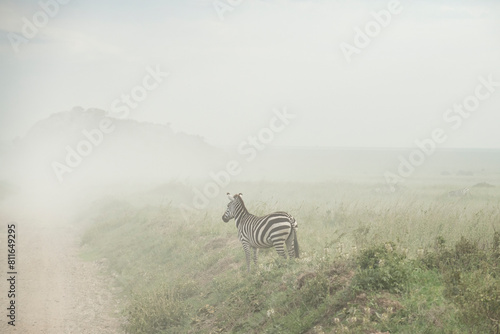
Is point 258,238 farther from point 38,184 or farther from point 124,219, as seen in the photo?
point 38,184

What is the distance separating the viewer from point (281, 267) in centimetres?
1053

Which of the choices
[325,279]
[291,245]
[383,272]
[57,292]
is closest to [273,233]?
[291,245]

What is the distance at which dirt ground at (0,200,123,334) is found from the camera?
11.5m

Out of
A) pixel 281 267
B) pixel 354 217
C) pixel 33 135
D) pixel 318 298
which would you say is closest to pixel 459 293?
pixel 318 298

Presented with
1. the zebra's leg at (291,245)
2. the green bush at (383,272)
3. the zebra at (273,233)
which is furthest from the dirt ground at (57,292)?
the green bush at (383,272)

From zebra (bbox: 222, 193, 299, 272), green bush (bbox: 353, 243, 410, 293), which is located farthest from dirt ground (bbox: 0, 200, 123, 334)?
green bush (bbox: 353, 243, 410, 293)

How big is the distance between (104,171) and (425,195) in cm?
5559

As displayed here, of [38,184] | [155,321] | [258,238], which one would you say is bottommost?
[155,321]

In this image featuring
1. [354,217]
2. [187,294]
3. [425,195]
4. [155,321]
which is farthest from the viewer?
[425,195]

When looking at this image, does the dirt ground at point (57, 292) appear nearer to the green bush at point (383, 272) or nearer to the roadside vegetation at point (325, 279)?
the roadside vegetation at point (325, 279)

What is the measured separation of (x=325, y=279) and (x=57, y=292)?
33.3 feet

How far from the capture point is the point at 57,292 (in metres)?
14.2

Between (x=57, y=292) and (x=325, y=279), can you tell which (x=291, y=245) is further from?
(x=57, y=292)

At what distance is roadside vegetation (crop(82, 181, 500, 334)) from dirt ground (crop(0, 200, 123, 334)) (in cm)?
→ 70
